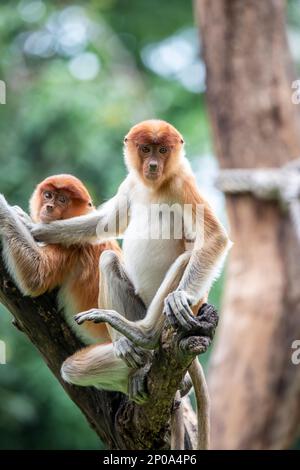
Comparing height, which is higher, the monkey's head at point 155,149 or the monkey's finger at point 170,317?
the monkey's head at point 155,149

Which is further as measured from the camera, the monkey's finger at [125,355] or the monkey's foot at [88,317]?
the monkey's finger at [125,355]

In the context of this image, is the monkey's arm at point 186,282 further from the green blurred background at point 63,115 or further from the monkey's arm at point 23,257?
the green blurred background at point 63,115

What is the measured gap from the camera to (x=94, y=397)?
3578 mm

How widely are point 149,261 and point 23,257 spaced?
1.72 feet

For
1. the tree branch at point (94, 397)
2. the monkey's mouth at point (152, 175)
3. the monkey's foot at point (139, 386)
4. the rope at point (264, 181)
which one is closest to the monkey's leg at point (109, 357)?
the monkey's foot at point (139, 386)

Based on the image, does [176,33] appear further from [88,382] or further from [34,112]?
[88,382]

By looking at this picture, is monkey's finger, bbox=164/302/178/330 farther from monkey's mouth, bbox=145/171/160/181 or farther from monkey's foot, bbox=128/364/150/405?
monkey's mouth, bbox=145/171/160/181

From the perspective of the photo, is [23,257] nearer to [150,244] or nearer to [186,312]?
[150,244]

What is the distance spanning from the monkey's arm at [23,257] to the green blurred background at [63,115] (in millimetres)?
4546

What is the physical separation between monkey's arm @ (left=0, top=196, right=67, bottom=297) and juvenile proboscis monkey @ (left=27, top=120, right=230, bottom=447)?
11cm

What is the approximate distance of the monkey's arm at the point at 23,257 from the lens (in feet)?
11.0

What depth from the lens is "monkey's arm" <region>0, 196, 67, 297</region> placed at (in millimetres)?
3348

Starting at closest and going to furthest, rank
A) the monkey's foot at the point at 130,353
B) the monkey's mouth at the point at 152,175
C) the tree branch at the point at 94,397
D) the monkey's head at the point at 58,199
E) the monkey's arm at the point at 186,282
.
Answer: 1. the monkey's arm at the point at 186,282
2. the monkey's foot at the point at 130,353
3. the monkey's mouth at the point at 152,175
4. the tree branch at the point at 94,397
5. the monkey's head at the point at 58,199

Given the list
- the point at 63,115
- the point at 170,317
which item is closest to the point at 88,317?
the point at 170,317
